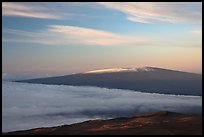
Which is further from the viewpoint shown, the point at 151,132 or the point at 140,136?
the point at 151,132

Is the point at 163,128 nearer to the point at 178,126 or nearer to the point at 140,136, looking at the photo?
the point at 178,126

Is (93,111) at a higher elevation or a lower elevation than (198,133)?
lower

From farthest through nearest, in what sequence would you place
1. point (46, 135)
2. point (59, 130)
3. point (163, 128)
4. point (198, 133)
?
point (59, 130), point (46, 135), point (163, 128), point (198, 133)

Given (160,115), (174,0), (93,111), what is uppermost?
(174,0)

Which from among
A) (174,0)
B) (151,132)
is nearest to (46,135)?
(151,132)

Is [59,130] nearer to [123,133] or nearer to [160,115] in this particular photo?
[123,133]

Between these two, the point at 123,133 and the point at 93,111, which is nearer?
the point at 123,133

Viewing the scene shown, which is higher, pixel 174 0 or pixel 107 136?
pixel 174 0

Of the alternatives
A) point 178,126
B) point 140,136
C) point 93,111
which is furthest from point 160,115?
point 93,111

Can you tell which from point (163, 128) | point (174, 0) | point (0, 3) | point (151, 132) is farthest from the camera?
point (163, 128)
